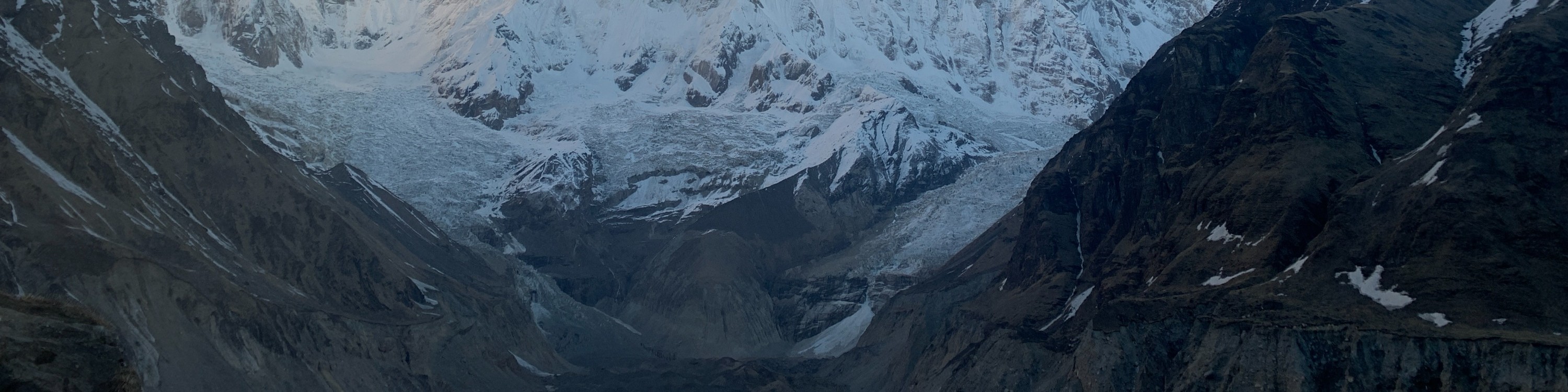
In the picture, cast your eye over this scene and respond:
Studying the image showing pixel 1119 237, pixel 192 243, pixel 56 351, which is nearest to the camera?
pixel 56 351

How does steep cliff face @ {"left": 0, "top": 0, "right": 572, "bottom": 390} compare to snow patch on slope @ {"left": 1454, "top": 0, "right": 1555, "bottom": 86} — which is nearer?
steep cliff face @ {"left": 0, "top": 0, "right": 572, "bottom": 390}

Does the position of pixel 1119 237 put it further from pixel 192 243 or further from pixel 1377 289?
pixel 192 243

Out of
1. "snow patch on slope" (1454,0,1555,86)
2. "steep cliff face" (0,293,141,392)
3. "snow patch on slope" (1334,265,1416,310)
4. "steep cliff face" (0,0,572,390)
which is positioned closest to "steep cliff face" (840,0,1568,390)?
"snow patch on slope" (1334,265,1416,310)

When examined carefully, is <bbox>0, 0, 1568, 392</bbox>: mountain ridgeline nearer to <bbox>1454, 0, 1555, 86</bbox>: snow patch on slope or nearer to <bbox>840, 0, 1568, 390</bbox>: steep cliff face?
<bbox>840, 0, 1568, 390</bbox>: steep cliff face

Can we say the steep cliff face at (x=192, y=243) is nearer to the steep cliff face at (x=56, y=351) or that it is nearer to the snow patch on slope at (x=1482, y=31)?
the steep cliff face at (x=56, y=351)

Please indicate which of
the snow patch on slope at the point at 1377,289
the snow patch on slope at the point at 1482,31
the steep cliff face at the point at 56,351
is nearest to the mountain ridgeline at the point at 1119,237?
the snow patch on slope at the point at 1377,289

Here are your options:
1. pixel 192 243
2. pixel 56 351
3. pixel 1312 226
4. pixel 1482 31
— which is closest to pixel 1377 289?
pixel 1312 226

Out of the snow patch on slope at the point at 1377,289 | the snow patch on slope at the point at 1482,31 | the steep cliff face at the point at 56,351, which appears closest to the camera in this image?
the steep cliff face at the point at 56,351
